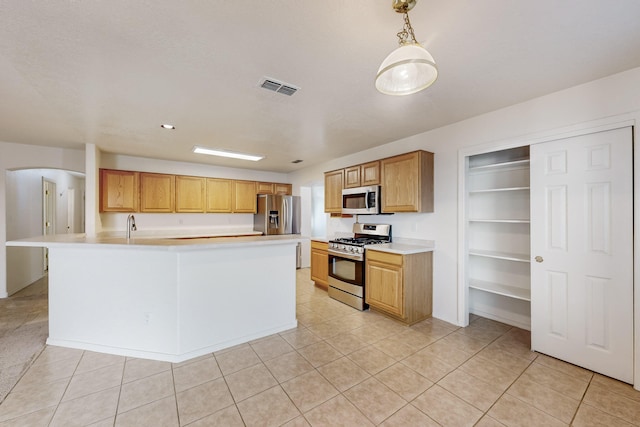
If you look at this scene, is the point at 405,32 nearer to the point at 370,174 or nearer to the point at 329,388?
the point at 329,388

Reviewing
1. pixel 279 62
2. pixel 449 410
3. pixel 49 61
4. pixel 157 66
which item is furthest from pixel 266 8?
pixel 449 410

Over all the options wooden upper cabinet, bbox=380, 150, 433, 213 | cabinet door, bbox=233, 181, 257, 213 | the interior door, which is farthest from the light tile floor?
the interior door

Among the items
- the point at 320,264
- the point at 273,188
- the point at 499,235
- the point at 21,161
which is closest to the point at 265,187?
the point at 273,188

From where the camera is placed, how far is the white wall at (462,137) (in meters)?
2.15

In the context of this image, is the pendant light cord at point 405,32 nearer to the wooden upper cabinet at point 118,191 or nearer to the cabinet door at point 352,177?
the cabinet door at point 352,177

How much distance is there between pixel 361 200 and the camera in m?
4.09

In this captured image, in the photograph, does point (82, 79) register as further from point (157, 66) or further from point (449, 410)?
point (449, 410)

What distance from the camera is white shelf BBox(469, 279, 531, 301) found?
283 cm

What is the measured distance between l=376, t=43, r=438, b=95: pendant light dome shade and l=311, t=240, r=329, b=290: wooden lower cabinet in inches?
131

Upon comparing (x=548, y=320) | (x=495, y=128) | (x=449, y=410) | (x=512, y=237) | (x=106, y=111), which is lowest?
(x=449, y=410)

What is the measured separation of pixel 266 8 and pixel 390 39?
80 cm

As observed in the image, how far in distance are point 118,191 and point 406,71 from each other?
Result: 527 centimetres

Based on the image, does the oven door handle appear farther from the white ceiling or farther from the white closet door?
the white closet door

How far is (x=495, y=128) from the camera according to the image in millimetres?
2855
